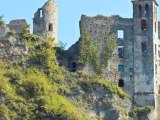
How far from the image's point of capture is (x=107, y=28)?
11294 cm

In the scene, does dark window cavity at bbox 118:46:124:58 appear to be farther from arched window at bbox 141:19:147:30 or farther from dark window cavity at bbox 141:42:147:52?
arched window at bbox 141:19:147:30

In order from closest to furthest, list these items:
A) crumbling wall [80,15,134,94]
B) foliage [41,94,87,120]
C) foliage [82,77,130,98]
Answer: foliage [41,94,87,120] → foliage [82,77,130,98] → crumbling wall [80,15,134,94]

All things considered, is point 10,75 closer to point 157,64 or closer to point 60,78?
point 60,78

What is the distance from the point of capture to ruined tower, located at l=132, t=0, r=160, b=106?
111 m

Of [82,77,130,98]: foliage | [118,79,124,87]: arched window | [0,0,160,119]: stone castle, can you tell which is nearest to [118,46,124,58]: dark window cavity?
[0,0,160,119]: stone castle

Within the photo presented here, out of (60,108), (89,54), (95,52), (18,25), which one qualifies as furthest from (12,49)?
(60,108)

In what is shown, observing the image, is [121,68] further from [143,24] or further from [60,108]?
[60,108]

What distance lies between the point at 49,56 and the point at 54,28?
5.65m

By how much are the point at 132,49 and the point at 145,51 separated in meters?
1.35

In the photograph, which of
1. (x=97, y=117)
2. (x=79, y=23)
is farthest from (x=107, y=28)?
(x=97, y=117)

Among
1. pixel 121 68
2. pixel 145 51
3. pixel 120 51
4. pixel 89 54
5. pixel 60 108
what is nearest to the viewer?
pixel 60 108

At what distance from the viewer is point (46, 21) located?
116m

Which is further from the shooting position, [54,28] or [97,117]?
[54,28]

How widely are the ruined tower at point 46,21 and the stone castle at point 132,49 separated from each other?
7.39 ft
